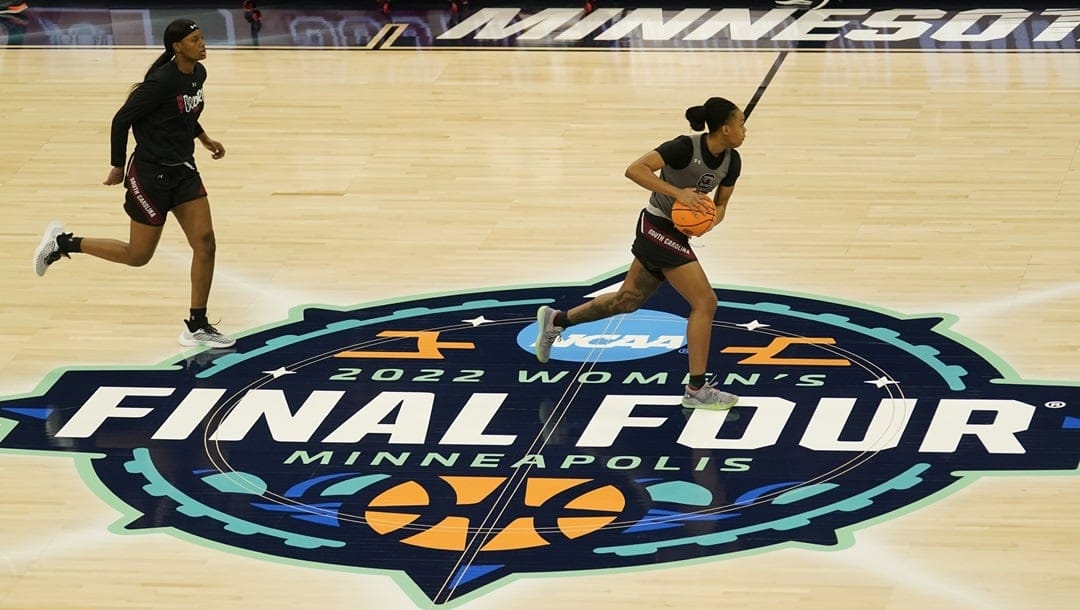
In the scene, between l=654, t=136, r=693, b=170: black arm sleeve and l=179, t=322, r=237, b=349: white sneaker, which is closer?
l=654, t=136, r=693, b=170: black arm sleeve

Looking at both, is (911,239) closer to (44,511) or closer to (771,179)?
(771,179)

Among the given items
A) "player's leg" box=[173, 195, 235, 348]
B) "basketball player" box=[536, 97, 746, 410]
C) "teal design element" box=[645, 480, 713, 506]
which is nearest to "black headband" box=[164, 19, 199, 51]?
"player's leg" box=[173, 195, 235, 348]

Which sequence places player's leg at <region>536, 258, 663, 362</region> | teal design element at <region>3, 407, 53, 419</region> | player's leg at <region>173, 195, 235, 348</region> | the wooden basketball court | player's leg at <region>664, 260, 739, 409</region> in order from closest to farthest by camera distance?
the wooden basketball court → player's leg at <region>664, 260, 739, 409</region> → player's leg at <region>536, 258, 663, 362</region> → teal design element at <region>3, 407, 53, 419</region> → player's leg at <region>173, 195, 235, 348</region>

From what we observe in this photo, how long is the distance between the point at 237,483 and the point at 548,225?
13.0 ft

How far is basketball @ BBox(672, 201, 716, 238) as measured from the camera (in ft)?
28.8

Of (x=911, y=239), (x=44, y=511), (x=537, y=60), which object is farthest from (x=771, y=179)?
(x=44, y=511)

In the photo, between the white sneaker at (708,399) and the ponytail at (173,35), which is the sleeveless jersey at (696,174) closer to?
the white sneaker at (708,399)

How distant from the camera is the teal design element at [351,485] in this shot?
27.5 ft

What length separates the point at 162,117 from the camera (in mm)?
9789

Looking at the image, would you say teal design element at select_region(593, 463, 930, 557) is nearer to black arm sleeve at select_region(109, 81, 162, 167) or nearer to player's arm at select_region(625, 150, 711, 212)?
player's arm at select_region(625, 150, 711, 212)

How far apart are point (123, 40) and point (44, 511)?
955 centimetres

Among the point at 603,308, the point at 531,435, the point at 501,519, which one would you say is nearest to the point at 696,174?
the point at 603,308

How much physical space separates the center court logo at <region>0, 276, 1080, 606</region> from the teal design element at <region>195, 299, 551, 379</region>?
2 cm

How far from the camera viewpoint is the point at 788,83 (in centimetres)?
1484
